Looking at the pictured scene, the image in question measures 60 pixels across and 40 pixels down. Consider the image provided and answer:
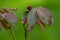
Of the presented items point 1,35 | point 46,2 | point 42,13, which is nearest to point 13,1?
point 46,2

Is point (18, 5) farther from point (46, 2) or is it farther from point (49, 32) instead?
point (49, 32)

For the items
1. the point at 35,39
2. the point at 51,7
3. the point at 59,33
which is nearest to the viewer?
the point at 35,39

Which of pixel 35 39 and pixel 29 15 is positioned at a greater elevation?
pixel 29 15

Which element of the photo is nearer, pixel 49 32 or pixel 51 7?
pixel 49 32

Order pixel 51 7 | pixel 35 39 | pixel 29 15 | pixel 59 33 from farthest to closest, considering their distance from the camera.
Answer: pixel 51 7, pixel 59 33, pixel 35 39, pixel 29 15

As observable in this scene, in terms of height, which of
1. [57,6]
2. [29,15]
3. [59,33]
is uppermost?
[29,15]

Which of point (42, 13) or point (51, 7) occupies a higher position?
point (42, 13)

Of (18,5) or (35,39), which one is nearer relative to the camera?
(35,39)

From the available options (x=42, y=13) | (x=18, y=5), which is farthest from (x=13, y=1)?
(x=42, y=13)

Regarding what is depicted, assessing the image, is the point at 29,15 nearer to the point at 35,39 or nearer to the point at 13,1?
the point at 35,39
